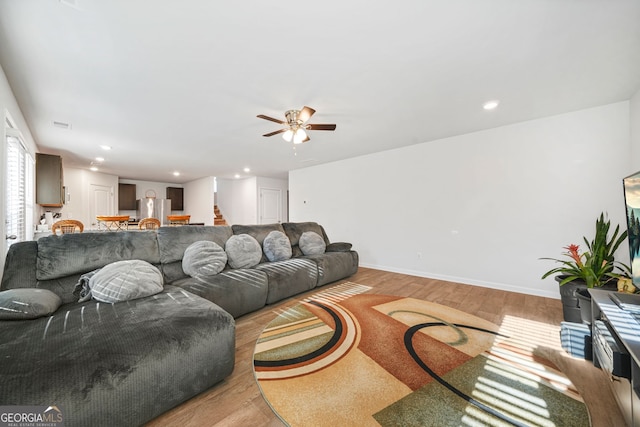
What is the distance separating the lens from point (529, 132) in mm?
3426

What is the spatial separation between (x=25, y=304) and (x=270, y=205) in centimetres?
717

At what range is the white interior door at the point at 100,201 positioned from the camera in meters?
7.35

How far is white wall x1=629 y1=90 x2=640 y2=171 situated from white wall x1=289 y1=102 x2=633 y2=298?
9 centimetres

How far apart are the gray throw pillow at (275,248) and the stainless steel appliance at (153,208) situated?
7372 millimetres

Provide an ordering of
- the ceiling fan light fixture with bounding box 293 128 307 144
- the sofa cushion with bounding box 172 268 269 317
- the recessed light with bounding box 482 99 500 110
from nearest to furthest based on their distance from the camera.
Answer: the sofa cushion with bounding box 172 268 269 317 < the recessed light with bounding box 482 99 500 110 < the ceiling fan light fixture with bounding box 293 128 307 144

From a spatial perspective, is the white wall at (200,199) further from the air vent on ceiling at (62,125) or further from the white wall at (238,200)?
the air vent on ceiling at (62,125)

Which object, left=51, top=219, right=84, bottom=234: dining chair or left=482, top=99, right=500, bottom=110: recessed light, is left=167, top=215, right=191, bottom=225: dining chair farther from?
left=482, top=99, right=500, bottom=110: recessed light

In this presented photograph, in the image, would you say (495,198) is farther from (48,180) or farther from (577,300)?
(48,180)

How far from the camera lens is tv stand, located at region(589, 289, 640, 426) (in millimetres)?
1146

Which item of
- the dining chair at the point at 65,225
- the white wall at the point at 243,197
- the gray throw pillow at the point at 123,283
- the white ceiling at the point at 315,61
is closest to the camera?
the white ceiling at the point at 315,61

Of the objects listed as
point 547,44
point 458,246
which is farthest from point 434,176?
point 547,44

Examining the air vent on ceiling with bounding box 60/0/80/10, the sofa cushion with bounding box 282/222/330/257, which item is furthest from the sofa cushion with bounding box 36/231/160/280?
the sofa cushion with bounding box 282/222/330/257

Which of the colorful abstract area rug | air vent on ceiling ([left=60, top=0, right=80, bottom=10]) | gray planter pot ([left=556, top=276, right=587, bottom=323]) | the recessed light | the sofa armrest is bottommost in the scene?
the colorful abstract area rug

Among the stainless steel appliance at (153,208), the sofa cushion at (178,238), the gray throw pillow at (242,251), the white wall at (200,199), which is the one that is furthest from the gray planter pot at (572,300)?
the stainless steel appliance at (153,208)
